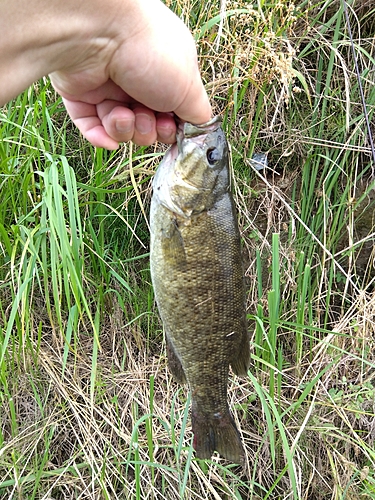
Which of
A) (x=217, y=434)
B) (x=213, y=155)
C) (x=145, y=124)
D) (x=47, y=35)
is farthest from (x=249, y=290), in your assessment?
(x=47, y=35)

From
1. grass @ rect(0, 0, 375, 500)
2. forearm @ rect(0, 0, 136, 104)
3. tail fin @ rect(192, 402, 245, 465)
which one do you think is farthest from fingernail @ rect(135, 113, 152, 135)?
tail fin @ rect(192, 402, 245, 465)

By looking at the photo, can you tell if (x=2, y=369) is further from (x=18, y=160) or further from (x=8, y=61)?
(x=8, y=61)

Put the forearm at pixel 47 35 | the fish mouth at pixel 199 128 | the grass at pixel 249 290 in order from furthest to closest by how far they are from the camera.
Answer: the grass at pixel 249 290
the fish mouth at pixel 199 128
the forearm at pixel 47 35

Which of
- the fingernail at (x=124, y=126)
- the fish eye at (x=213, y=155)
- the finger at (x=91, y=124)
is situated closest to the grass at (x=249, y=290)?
the finger at (x=91, y=124)

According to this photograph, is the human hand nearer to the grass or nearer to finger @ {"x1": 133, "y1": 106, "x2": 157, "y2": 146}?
finger @ {"x1": 133, "y1": 106, "x2": 157, "y2": 146}

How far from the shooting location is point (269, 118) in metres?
2.63

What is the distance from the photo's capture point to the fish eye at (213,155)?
1.51 meters

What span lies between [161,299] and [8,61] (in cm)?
79

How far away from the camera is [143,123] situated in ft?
5.02

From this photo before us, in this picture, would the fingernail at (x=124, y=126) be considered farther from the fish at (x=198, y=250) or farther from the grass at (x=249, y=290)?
the grass at (x=249, y=290)

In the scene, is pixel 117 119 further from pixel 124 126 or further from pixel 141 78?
pixel 141 78

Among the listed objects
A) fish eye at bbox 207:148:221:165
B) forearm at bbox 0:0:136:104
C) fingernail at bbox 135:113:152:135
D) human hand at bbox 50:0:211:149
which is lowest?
fish eye at bbox 207:148:221:165

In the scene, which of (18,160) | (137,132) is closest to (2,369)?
(18,160)

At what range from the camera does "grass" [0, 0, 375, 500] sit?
83.0 inches
